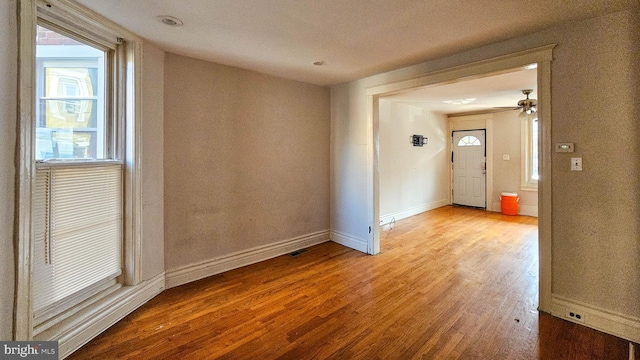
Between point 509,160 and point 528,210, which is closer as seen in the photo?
point 528,210

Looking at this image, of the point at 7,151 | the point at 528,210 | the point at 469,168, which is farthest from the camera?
the point at 469,168

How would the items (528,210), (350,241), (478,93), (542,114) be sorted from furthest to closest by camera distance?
(528,210) < (478,93) < (350,241) < (542,114)

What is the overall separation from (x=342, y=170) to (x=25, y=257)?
3.35 metres

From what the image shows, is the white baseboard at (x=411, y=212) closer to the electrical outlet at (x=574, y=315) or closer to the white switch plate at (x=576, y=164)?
the electrical outlet at (x=574, y=315)

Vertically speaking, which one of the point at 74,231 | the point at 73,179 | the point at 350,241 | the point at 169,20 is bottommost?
the point at 350,241

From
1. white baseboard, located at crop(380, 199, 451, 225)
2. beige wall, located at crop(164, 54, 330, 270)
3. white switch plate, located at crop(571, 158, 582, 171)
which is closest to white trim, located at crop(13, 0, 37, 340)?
beige wall, located at crop(164, 54, 330, 270)

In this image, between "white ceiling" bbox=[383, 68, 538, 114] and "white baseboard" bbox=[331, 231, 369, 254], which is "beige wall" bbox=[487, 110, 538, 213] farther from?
"white baseboard" bbox=[331, 231, 369, 254]

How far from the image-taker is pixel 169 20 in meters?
2.09

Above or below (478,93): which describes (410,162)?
below

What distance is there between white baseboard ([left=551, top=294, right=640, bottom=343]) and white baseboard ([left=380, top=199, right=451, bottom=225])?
318cm

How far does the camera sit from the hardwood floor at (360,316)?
187 centimetres

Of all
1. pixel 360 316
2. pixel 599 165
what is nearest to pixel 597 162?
pixel 599 165

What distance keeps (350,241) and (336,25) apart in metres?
2.88

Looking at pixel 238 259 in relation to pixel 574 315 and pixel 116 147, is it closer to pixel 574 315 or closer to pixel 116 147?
pixel 116 147
